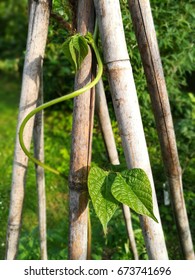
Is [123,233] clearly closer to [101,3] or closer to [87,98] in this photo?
[87,98]

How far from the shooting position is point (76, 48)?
3.72ft

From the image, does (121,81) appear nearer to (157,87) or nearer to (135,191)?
(157,87)

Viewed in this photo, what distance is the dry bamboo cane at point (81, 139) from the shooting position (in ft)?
3.87

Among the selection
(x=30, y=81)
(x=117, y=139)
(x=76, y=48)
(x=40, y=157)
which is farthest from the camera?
(x=117, y=139)

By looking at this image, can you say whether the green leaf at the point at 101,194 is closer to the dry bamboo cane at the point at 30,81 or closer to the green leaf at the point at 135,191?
the green leaf at the point at 135,191

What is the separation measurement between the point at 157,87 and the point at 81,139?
11.2 inches

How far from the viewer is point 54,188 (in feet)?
9.98

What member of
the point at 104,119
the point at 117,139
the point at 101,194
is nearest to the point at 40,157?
the point at 104,119

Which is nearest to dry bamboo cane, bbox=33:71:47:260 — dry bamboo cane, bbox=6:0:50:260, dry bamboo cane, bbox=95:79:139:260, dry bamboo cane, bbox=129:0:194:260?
dry bamboo cane, bbox=6:0:50:260

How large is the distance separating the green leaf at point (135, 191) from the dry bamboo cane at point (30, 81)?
0.34 meters

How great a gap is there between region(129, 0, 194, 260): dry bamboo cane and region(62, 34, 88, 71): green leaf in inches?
7.5

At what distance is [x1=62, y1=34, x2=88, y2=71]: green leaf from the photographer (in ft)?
3.70
